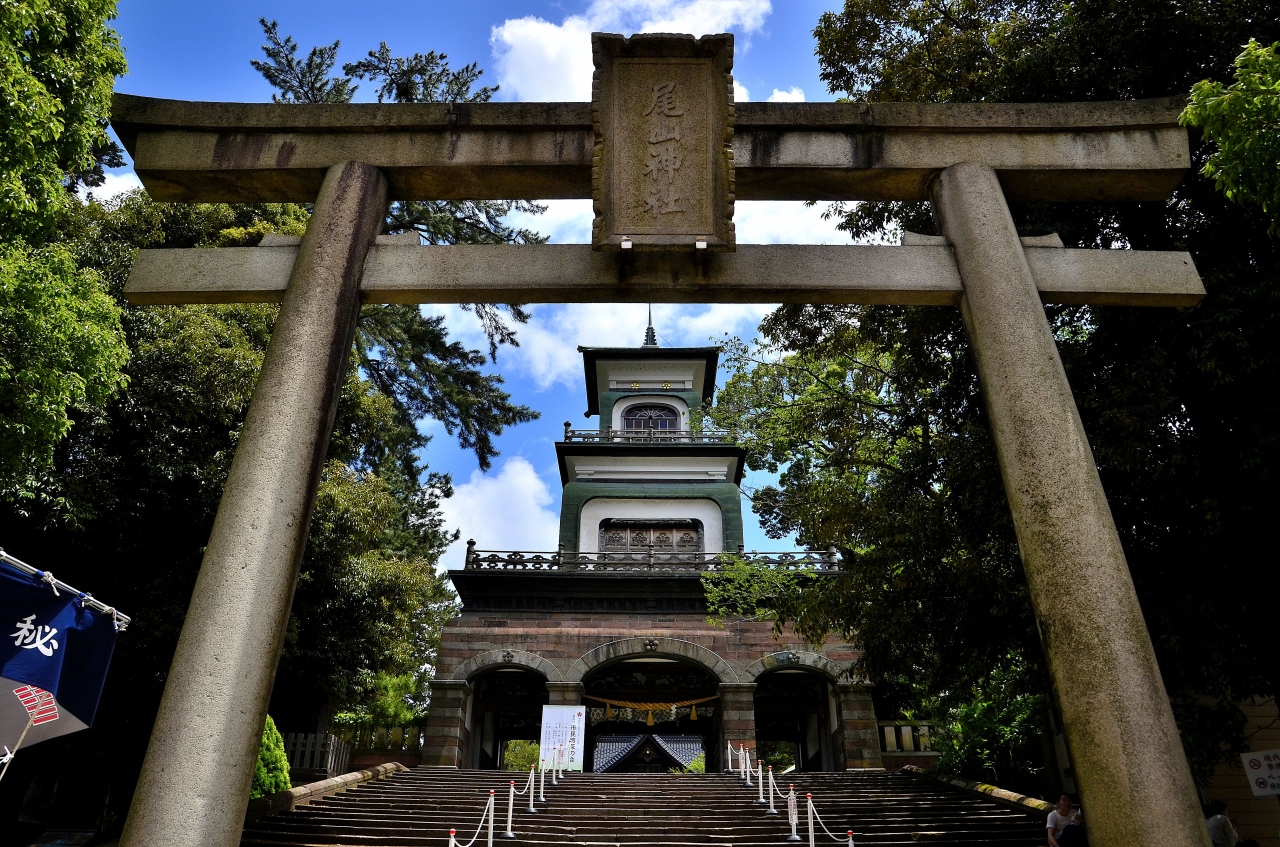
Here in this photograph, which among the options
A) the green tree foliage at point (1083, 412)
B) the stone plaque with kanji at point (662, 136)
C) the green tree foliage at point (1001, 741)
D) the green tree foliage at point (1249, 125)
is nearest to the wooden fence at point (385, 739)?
the green tree foliage at point (1083, 412)

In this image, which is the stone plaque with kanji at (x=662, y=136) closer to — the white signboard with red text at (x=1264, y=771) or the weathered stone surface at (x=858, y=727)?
the white signboard with red text at (x=1264, y=771)

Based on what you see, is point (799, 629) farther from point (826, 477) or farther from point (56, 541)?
point (56, 541)

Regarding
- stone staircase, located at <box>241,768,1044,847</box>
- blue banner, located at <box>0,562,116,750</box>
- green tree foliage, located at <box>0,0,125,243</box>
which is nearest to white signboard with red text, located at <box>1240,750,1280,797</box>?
stone staircase, located at <box>241,768,1044,847</box>

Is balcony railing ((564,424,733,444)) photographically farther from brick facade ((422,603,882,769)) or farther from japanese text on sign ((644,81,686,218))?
japanese text on sign ((644,81,686,218))

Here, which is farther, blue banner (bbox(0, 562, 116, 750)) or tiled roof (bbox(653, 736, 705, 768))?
tiled roof (bbox(653, 736, 705, 768))

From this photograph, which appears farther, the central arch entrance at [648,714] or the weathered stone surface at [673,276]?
the central arch entrance at [648,714]

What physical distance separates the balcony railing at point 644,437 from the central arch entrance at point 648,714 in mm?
5939

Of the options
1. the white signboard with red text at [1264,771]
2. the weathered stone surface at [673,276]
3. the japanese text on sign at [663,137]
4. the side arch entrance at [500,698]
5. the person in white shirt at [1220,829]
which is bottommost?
the person in white shirt at [1220,829]

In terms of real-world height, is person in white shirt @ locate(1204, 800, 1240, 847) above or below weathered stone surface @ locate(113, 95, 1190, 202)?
below

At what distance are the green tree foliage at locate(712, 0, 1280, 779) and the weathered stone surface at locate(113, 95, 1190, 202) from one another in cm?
198

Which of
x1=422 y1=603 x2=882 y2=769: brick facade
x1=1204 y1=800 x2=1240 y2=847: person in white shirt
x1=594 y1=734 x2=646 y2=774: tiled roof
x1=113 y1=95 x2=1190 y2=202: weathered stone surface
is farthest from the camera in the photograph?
x1=594 y1=734 x2=646 y2=774: tiled roof

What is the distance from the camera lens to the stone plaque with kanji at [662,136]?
17.9ft

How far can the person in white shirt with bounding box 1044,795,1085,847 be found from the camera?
6.93 metres

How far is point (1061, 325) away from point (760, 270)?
5142 millimetres
